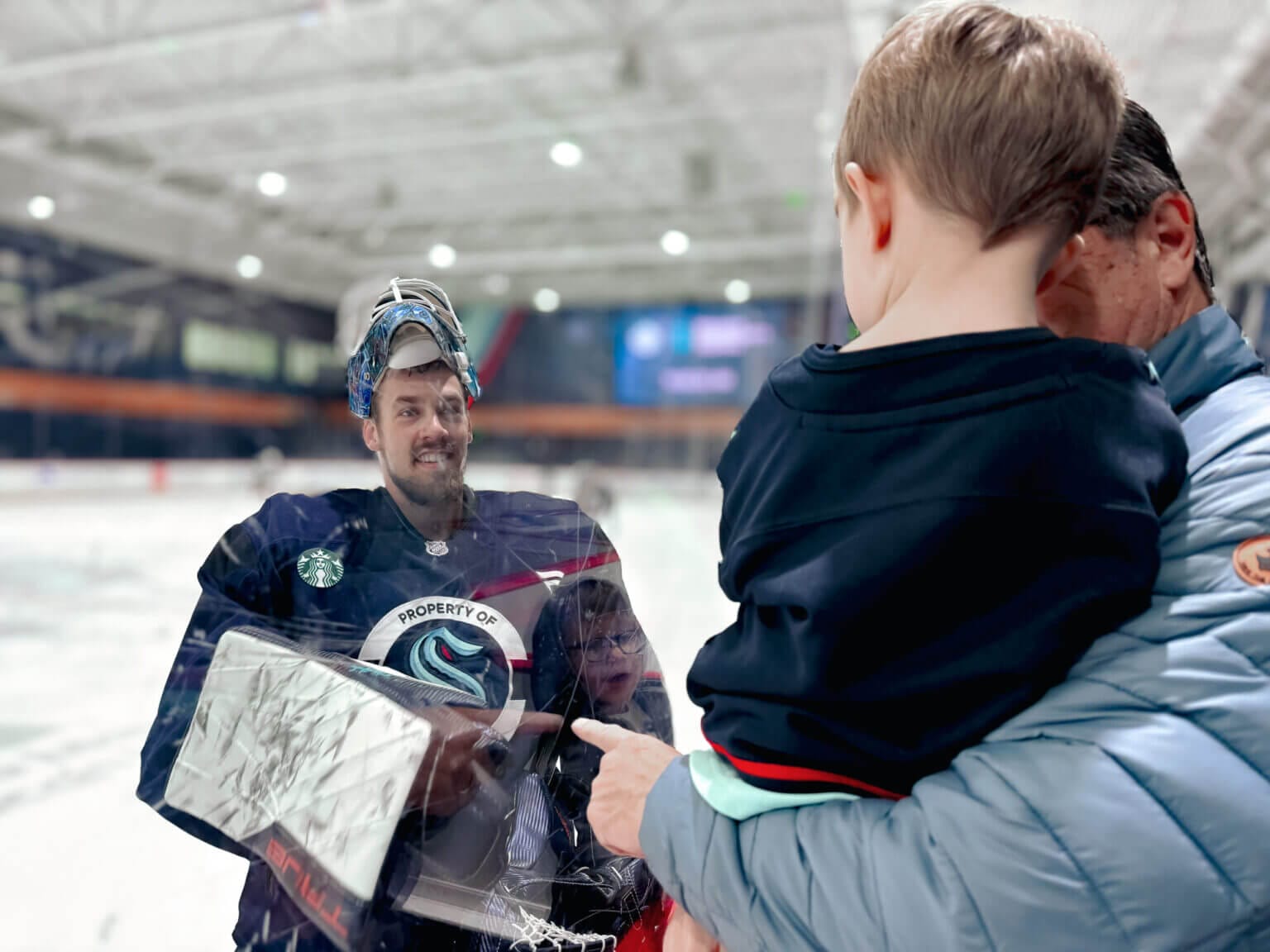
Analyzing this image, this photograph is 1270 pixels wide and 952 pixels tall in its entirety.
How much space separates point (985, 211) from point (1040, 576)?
16 cm

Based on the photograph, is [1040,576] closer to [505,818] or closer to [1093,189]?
[1093,189]

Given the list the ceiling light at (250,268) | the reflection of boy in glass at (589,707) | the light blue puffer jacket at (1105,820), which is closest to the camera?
the light blue puffer jacket at (1105,820)

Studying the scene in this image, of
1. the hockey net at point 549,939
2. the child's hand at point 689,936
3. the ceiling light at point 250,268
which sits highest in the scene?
the ceiling light at point 250,268

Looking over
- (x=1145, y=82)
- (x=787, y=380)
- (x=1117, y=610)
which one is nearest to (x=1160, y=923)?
(x=1117, y=610)

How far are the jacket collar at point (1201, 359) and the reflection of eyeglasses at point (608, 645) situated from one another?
380 mm

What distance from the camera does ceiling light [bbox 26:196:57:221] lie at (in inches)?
269

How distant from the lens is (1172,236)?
47cm

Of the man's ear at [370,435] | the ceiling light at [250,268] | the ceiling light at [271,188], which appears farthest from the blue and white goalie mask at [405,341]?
the ceiling light at [271,188]

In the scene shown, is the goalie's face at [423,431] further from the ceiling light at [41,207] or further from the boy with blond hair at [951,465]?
the ceiling light at [41,207]

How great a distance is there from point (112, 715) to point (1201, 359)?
242 cm

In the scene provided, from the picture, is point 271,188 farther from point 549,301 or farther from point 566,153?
Result: point 566,153

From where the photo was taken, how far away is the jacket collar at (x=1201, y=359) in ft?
1.48

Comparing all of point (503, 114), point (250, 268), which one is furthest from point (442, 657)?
point (503, 114)

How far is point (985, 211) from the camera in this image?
38 centimetres
